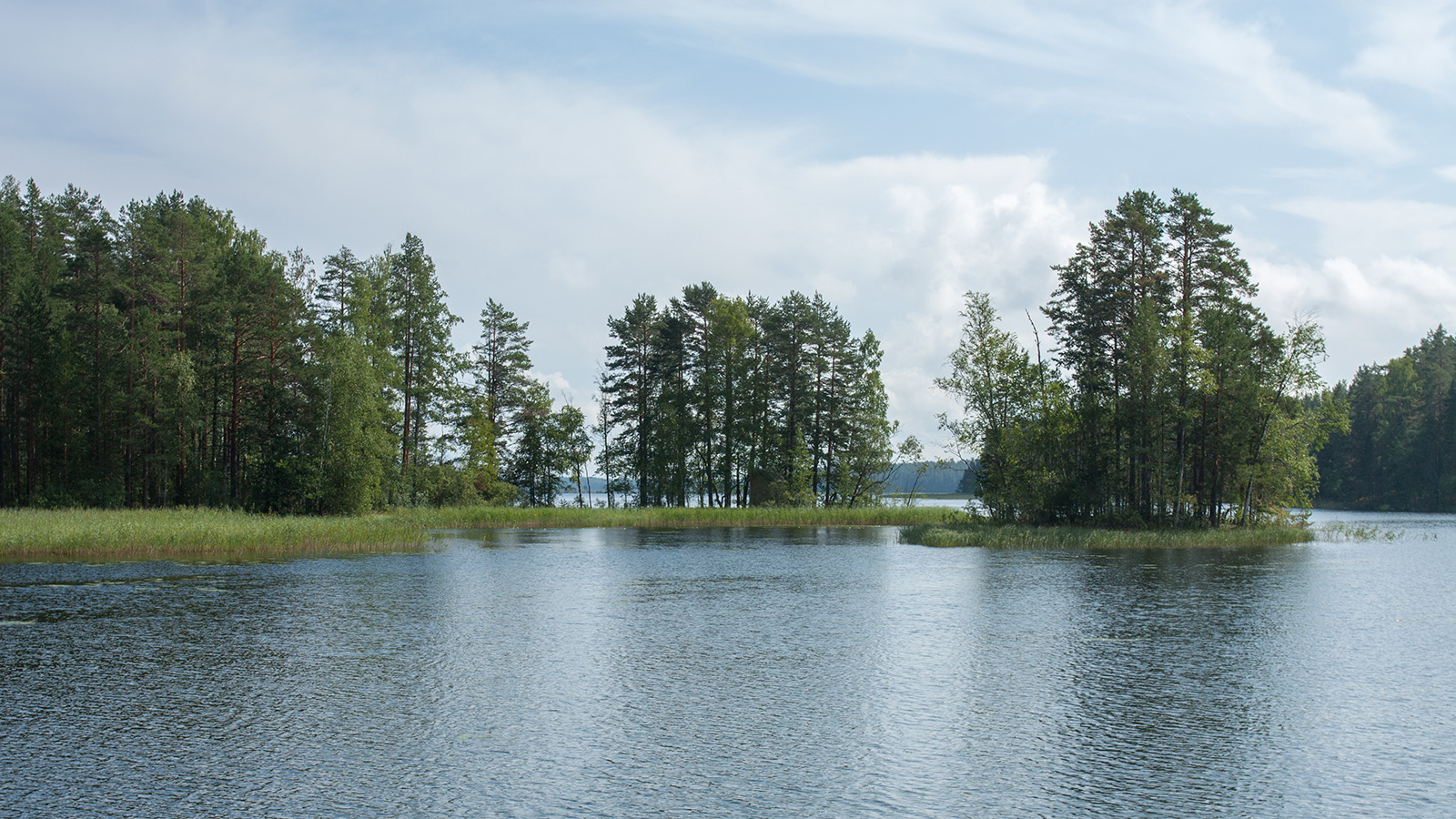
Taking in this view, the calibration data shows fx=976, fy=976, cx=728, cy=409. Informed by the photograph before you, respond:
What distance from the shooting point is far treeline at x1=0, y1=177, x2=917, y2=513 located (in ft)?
167

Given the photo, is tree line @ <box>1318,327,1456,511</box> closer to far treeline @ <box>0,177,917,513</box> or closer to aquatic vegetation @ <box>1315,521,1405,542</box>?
aquatic vegetation @ <box>1315,521,1405,542</box>

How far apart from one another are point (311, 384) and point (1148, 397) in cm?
4299

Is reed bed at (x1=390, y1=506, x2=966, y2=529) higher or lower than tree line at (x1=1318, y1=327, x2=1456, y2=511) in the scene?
lower

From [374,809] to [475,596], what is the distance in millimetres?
15578

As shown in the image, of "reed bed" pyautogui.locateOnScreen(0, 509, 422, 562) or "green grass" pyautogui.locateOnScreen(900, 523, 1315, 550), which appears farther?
"green grass" pyautogui.locateOnScreen(900, 523, 1315, 550)

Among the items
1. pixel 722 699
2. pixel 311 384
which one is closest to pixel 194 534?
pixel 311 384

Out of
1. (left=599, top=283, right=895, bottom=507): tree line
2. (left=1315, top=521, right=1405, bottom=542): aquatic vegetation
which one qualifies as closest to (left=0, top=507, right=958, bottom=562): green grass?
(left=599, top=283, right=895, bottom=507): tree line

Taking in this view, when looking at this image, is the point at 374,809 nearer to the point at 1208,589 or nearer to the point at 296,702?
the point at 296,702

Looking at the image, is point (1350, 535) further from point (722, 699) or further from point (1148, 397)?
point (722, 699)

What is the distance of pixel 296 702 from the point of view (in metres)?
13.4

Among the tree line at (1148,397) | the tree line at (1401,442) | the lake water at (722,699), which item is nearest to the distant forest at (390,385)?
the tree line at (1148,397)

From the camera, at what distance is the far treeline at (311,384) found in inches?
1999

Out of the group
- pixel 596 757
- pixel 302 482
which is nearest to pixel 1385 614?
pixel 596 757

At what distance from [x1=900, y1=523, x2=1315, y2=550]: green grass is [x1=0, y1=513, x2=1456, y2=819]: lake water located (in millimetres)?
14599
